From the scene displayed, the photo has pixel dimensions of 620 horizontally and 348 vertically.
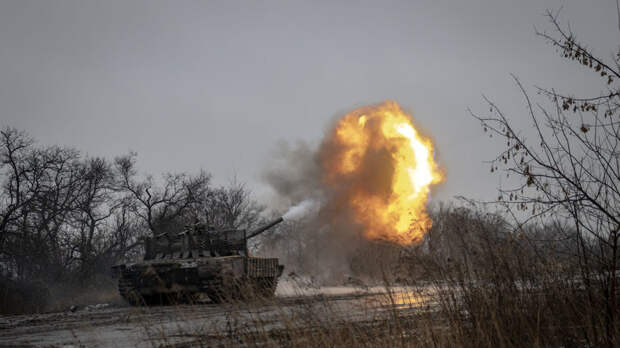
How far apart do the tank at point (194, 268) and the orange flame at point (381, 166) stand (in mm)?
6132

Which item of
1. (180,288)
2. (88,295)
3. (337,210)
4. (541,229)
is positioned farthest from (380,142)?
(541,229)

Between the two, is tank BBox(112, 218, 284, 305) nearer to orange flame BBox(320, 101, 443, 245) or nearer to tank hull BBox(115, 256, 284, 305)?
tank hull BBox(115, 256, 284, 305)

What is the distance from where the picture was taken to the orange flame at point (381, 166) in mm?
24047

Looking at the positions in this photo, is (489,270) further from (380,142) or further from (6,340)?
(380,142)

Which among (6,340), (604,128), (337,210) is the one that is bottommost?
(6,340)

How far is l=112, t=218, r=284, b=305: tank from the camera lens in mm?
17484

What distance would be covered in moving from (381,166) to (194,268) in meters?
10.2

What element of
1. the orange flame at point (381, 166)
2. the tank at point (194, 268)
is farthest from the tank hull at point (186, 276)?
the orange flame at point (381, 166)

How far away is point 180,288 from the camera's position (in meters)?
17.8

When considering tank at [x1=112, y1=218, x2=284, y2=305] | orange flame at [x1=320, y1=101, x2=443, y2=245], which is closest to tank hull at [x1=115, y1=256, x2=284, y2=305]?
tank at [x1=112, y1=218, x2=284, y2=305]

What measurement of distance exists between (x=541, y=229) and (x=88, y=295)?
23824mm

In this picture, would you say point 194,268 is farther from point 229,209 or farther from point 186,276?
point 229,209

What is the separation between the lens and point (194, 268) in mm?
17719

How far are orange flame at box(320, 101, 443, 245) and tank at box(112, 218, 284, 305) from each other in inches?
241
